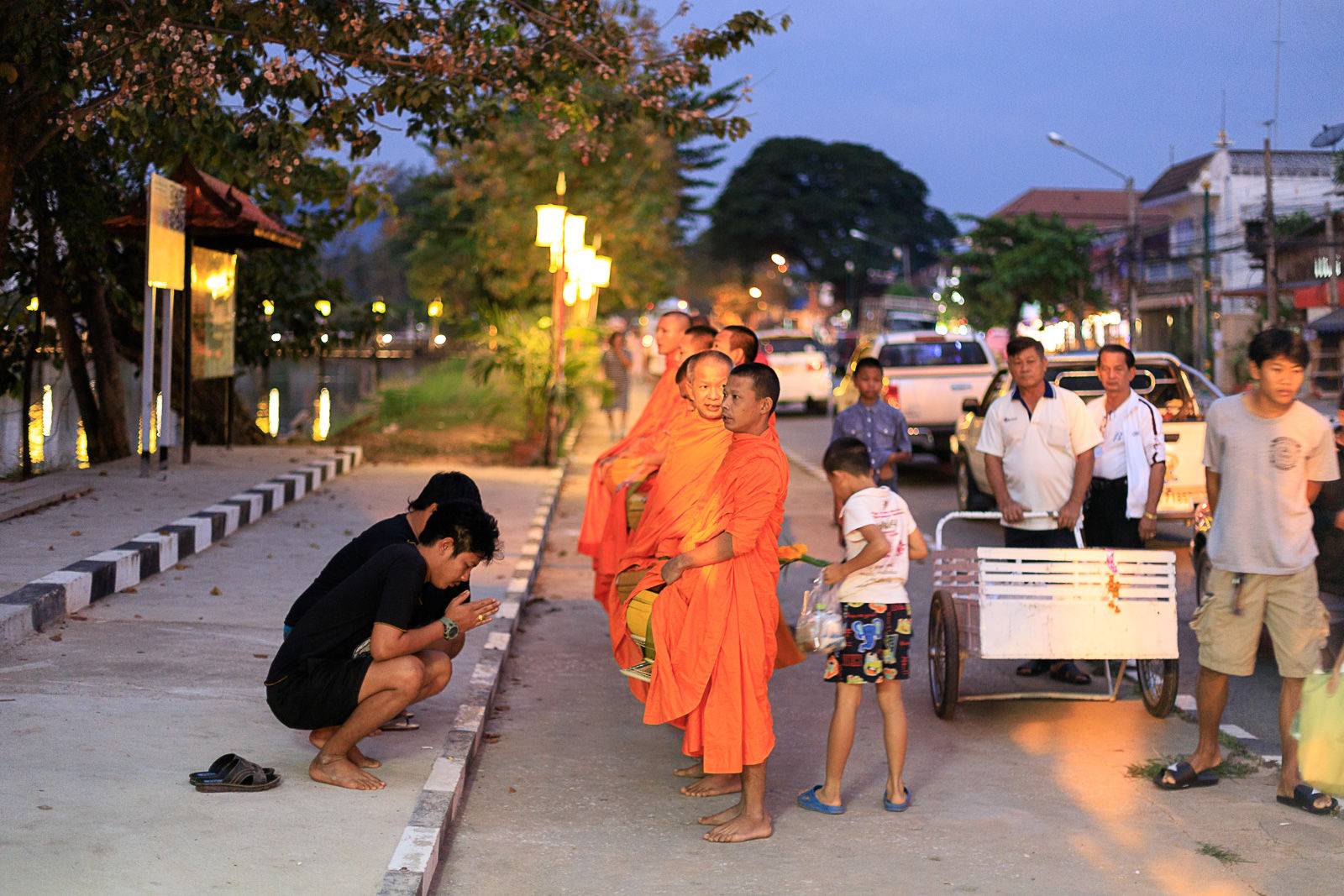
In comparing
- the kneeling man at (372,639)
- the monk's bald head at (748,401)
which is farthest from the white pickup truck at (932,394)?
the kneeling man at (372,639)

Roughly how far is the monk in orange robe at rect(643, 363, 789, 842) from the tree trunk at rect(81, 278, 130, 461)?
36.3ft

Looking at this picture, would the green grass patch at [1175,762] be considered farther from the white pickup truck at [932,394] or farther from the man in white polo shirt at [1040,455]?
the white pickup truck at [932,394]

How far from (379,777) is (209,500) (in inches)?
245

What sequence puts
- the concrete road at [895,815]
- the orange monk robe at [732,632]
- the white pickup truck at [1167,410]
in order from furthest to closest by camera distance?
the white pickup truck at [1167,410]
the orange monk robe at [732,632]
the concrete road at [895,815]

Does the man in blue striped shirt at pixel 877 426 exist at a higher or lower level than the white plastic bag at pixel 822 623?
higher

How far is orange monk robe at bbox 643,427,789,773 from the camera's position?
179 inches

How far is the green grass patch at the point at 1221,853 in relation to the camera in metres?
4.46

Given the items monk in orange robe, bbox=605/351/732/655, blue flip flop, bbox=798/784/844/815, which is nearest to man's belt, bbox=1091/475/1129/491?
monk in orange robe, bbox=605/351/732/655

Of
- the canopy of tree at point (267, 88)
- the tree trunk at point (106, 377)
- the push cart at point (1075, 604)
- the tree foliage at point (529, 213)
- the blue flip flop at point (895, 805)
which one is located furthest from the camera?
the tree foliage at point (529, 213)

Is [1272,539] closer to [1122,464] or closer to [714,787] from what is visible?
[1122,464]

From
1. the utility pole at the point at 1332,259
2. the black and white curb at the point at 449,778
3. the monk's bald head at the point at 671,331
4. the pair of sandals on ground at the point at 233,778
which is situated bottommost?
the black and white curb at the point at 449,778

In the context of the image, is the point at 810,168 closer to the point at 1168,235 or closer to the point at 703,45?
the point at 1168,235

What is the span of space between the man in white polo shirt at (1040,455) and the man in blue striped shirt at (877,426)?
8.51 feet

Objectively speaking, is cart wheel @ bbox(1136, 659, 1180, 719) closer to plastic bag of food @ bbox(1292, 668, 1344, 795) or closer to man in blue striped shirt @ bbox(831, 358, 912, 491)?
plastic bag of food @ bbox(1292, 668, 1344, 795)
